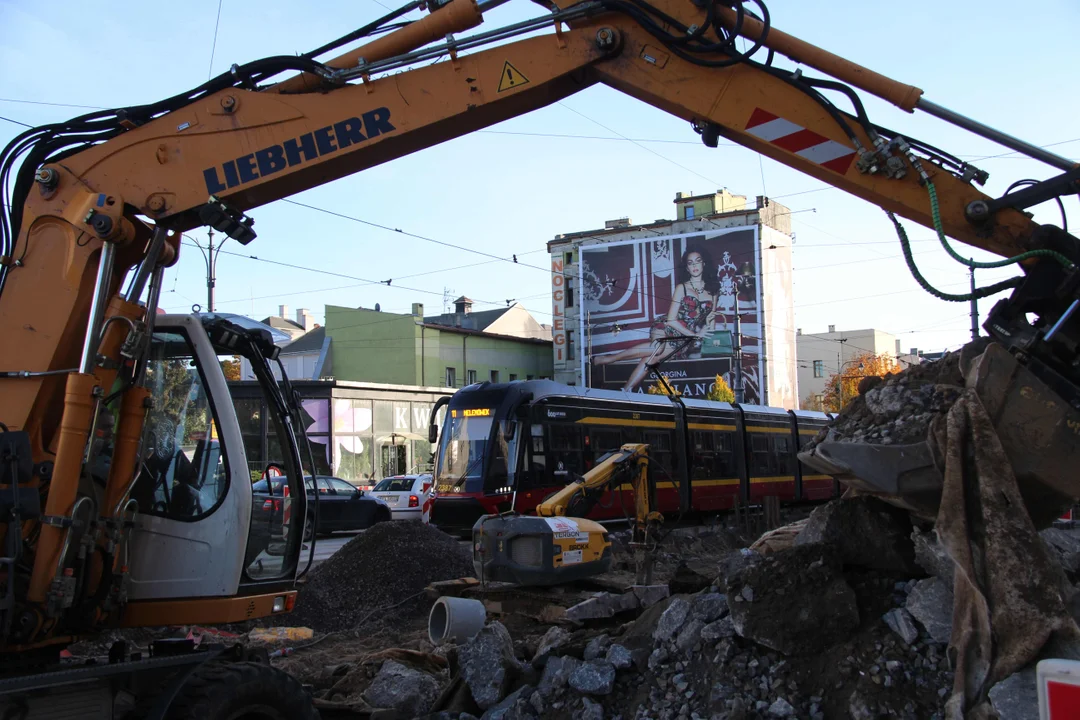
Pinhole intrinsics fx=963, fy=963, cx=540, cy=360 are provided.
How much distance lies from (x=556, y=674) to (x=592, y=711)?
44 cm

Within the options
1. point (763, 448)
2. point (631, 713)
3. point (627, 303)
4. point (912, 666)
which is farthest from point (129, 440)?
point (627, 303)

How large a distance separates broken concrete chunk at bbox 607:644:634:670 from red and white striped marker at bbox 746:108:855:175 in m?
3.13

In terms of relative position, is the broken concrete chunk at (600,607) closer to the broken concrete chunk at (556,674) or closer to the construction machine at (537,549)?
the construction machine at (537,549)

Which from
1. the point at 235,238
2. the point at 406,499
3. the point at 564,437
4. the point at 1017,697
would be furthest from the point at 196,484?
the point at 406,499

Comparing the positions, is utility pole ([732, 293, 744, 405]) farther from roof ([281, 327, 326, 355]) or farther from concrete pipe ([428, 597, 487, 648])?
roof ([281, 327, 326, 355])

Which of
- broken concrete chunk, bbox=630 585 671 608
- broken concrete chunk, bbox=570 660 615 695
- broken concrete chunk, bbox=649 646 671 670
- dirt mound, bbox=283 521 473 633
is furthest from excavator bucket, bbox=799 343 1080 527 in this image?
dirt mound, bbox=283 521 473 633

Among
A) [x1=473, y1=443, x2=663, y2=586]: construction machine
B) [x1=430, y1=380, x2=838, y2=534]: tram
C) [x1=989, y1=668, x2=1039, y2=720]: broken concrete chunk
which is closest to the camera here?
[x1=989, y1=668, x2=1039, y2=720]: broken concrete chunk

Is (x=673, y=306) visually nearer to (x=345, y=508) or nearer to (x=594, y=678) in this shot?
(x=345, y=508)

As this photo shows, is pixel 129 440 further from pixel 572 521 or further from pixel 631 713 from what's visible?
pixel 572 521

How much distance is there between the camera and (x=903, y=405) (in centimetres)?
570

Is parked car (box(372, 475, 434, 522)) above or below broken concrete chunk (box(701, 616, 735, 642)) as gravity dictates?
below

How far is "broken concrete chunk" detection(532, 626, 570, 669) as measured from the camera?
21.2 ft

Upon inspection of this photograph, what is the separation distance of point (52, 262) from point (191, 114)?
1171 millimetres

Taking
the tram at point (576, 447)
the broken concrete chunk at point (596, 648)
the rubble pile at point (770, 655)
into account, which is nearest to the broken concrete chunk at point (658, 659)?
the rubble pile at point (770, 655)
